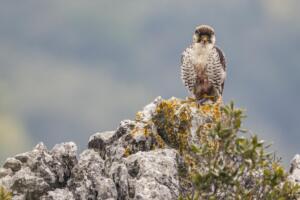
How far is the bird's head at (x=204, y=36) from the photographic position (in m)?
25.3

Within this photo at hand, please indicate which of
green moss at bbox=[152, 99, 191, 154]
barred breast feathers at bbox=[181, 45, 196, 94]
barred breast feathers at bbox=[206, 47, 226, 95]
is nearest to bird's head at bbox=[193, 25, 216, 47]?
barred breast feathers at bbox=[206, 47, 226, 95]

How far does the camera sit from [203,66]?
25.5 meters

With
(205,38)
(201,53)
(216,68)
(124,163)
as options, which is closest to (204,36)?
(205,38)

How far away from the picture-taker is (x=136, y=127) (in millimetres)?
20453

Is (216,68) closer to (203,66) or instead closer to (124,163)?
(203,66)

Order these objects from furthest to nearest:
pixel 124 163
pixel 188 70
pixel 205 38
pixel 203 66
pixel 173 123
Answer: pixel 188 70, pixel 203 66, pixel 205 38, pixel 173 123, pixel 124 163

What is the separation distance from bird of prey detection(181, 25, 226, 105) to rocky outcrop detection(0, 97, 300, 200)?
390 centimetres

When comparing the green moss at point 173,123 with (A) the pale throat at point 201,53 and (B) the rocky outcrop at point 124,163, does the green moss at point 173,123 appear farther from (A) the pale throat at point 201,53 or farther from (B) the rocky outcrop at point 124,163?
(A) the pale throat at point 201,53

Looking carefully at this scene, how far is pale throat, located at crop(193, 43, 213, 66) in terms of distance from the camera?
83.2 ft

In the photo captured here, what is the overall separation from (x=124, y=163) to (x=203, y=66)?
801cm

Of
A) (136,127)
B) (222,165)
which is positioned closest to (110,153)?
(136,127)

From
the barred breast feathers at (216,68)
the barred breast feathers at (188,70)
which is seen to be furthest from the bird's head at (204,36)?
the barred breast feathers at (188,70)

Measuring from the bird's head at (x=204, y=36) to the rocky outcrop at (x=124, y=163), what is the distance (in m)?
4.15

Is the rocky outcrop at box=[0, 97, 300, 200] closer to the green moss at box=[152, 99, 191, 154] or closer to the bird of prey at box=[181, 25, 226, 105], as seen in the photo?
the green moss at box=[152, 99, 191, 154]
